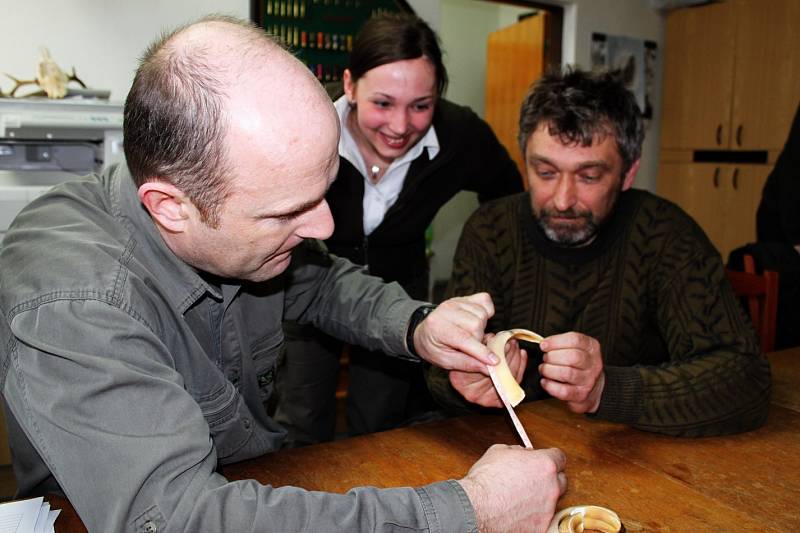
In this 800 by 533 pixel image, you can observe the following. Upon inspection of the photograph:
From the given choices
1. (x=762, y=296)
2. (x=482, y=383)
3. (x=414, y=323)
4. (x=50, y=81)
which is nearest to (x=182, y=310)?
(x=414, y=323)

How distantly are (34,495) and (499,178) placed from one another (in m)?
2.19

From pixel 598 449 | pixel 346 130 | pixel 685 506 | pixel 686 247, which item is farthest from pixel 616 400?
pixel 346 130

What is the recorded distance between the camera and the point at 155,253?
1180mm

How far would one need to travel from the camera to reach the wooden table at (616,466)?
3.76 ft

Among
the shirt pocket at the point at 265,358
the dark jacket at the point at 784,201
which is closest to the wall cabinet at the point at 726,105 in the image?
the dark jacket at the point at 784,201

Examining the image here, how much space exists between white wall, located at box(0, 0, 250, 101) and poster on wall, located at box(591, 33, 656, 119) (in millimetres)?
3153

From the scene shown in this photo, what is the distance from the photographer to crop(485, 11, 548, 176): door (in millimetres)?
5480

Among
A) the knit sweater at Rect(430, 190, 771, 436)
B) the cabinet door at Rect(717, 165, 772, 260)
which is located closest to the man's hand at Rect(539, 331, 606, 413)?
the knit sweater at Rect(430, 190, 771, 436)

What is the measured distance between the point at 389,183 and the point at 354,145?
0.70 feet

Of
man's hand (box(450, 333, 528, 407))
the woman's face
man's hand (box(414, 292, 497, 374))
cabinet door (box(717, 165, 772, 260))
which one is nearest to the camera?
man's hand (box(414, 292, 497, 374))

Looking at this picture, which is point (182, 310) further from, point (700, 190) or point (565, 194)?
point (700, 190)

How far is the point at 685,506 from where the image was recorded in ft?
3.81

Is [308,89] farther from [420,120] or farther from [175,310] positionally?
[420,120]

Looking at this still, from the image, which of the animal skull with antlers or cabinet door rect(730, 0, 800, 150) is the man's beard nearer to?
the animal skull with antlers
